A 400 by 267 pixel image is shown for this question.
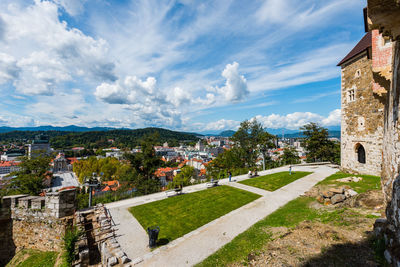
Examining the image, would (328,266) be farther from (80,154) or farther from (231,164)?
(80,154)

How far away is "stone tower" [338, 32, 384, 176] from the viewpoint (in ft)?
41.2

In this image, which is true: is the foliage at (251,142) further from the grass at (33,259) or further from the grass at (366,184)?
the grass at (33,259)

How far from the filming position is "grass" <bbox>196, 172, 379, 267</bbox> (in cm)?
595

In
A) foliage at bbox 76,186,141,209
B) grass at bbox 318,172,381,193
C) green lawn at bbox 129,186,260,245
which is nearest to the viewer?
green lawn at bbox 129,186,260,245

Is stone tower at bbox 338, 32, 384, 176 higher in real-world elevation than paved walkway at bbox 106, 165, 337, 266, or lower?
higher

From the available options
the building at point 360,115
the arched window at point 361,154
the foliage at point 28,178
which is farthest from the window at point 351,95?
the foliage at point 28,178

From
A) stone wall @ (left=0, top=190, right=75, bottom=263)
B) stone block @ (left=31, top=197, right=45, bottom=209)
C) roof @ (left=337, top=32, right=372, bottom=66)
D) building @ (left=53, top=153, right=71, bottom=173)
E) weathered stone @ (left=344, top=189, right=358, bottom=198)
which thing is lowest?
building @ (left=53, top=153, right=71, bottom=173)

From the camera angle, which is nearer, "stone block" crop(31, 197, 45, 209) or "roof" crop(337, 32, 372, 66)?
"stone block" crop(31, 197, 45, 209)

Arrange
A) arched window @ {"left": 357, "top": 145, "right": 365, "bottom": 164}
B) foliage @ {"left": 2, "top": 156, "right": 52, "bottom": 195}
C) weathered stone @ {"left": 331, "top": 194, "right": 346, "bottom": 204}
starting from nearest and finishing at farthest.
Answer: weathered stone @ {"left": 331, "top": 194, "right": 346, "bottom": 204}
arched window @ {"left": 357, "top": 145, "right": 365, "bottom": 164}
foliage @ {"left": 2, "top": 156, "right": 52, "bottom": 195}

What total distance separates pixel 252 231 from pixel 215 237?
167 cm

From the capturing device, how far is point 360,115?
13.7 metres

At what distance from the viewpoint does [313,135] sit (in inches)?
1072

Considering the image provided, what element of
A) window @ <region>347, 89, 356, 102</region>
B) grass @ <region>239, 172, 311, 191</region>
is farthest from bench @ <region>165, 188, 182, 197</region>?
window @ <region>347, 89, 356, 102</region>

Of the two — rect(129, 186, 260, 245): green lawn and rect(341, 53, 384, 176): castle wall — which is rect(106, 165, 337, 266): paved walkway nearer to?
rect(129, 186, 260, 245): green lawn
